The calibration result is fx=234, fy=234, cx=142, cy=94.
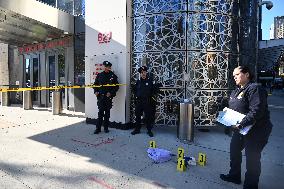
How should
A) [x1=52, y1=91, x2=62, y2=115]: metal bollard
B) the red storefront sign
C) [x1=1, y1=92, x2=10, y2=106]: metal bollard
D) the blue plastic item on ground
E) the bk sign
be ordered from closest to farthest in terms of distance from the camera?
1. the blue plastic item on ground
2. the bk sign
3. [x1=52, y1=91, x2=62, y2=115]: metal bollard
4. the red storefront sign
5. [x1=1, y1=92, x2=10, y2=106]: metal bollard

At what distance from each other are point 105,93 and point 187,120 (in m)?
2.30

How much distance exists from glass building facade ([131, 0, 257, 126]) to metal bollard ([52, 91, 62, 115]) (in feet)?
14.9

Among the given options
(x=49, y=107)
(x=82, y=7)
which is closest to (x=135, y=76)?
(x=82, y=7)

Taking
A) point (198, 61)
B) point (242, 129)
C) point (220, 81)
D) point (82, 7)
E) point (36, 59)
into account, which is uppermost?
point (82, 7)

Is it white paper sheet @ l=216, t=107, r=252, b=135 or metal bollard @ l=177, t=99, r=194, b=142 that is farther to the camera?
metal bollard @ l=177, t=99, r=194, b=142

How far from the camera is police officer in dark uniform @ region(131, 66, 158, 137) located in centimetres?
614

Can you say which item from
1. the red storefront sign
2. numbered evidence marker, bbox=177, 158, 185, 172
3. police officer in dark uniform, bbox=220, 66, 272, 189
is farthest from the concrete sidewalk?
the red storefront sign

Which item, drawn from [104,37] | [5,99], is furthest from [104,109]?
[5,99]

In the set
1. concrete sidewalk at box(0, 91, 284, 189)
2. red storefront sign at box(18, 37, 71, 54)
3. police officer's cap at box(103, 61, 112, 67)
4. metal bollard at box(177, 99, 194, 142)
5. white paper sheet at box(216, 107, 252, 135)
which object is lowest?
concrete sidewalk at box(0, 91, 284, 189)

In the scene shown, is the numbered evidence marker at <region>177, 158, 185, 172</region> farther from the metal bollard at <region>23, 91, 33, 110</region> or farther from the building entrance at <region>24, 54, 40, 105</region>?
the building entrance at <region>24, 54, 40, 105</region>

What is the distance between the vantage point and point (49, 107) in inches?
451

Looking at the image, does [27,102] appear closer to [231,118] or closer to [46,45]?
[46,45]

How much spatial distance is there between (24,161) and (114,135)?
2338 millimetres

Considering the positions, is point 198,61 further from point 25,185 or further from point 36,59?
point 36,59
